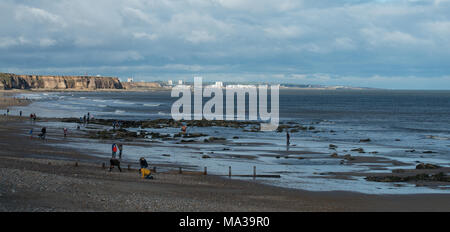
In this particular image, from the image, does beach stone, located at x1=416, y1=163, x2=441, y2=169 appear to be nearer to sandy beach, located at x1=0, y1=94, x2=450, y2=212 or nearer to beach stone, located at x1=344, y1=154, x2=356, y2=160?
beach stone, located at x1=344, y1=154, x2=356, y2=160

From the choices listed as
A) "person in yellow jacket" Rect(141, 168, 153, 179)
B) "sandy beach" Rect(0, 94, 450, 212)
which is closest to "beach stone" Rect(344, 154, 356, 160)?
"sandy beach" Rect(0, 94, 450, 212)

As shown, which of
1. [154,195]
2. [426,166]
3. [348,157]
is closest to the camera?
[154,195]

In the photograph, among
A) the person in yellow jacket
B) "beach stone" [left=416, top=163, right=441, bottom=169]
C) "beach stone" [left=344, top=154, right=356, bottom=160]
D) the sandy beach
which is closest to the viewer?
the sandy beach

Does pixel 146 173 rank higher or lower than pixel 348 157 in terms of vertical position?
higher

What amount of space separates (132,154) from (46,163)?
28.9 ft

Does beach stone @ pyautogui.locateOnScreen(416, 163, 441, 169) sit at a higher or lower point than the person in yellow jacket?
lower

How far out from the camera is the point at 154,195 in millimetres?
18703

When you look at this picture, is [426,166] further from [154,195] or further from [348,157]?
[154,195]

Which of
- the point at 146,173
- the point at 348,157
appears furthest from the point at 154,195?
the point at 348,157

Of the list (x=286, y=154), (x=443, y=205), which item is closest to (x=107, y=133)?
(x=286, y=154)

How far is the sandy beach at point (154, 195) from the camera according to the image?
628 inches

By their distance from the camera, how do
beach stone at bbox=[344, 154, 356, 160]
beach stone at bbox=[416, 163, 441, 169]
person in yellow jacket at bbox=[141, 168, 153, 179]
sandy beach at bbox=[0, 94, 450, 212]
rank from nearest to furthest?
1. sandy beach at bbox=[0, 94, 450, 212]
2. person in yellow jacket at bbox=[141, 168, 153, 179]
3. beach stone at bbox=[416, 163, 441, 169]
4. beach stone at bbox=[344, 154, 356, 160]

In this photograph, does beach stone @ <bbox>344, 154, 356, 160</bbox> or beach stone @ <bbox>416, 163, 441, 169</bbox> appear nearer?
beach stone @ <bbox>416, 163, 441, 169</bbox>

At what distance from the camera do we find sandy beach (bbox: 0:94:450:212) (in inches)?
628
